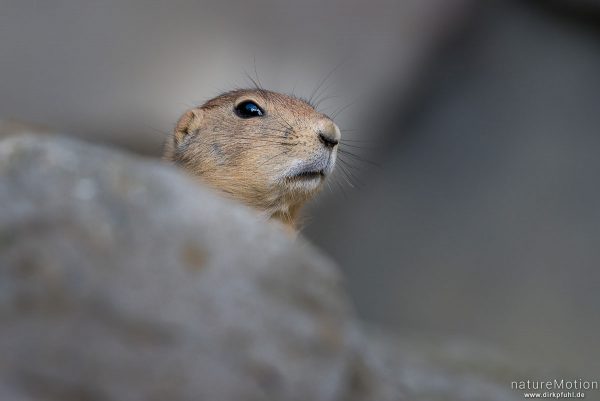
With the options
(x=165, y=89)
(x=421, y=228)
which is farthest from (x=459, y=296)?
(x=165, y=89)

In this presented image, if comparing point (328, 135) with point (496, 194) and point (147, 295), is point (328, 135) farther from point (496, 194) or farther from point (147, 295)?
point (496, 194)

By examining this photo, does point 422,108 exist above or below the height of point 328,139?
above

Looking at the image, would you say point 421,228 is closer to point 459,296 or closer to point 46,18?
point 459,296

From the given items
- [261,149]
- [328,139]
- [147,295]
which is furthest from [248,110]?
[147,295]

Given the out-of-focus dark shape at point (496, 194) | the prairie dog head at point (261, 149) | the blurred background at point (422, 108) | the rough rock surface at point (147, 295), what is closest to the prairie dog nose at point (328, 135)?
the prairie dog head at point (261, 149)

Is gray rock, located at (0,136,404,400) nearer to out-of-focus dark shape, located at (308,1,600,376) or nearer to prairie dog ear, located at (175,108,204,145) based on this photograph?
prairie dog ear, located at (175,108,204,145)

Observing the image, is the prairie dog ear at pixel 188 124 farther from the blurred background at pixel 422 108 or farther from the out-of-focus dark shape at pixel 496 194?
the out-of-focus dark shape at pixel 496 194
